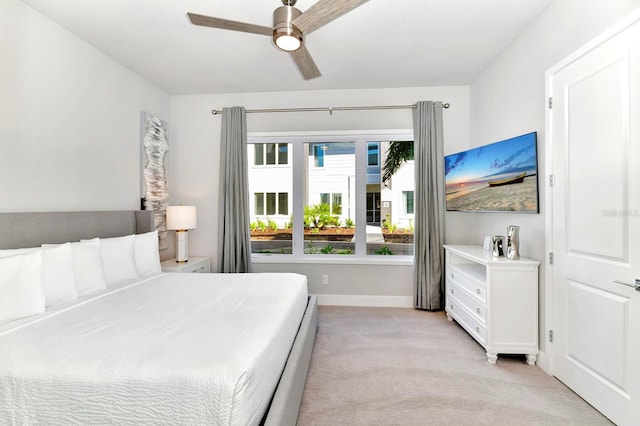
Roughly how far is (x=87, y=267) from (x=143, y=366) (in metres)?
1.48

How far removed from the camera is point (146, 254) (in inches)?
109

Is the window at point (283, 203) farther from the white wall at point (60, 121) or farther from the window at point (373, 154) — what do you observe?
the white wall at point (60, 121)

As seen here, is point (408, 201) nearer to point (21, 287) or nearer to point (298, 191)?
point (298, 191)

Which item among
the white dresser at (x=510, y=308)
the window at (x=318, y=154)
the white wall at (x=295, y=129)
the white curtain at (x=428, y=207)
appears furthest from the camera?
the window at (x=318, y=154)

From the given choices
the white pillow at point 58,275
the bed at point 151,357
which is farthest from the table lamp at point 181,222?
the white pillow at point 58,275

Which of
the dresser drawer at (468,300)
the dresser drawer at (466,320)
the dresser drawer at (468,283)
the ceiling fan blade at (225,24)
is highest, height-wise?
the ceiling fan blade at (225,24)

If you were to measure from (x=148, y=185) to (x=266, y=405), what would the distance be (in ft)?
10.1

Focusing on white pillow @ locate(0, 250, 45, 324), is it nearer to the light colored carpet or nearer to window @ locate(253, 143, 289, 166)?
the light colored carpet

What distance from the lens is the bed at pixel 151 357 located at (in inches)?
42.0

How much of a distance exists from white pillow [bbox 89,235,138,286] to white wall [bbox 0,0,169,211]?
496 millimetres

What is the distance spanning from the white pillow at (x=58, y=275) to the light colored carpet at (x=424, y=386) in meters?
1.75

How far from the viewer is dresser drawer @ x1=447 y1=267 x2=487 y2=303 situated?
2516mm

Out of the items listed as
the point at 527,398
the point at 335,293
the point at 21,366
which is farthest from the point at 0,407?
the point at 335,293

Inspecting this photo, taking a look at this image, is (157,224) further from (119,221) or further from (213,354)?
(213,354)
